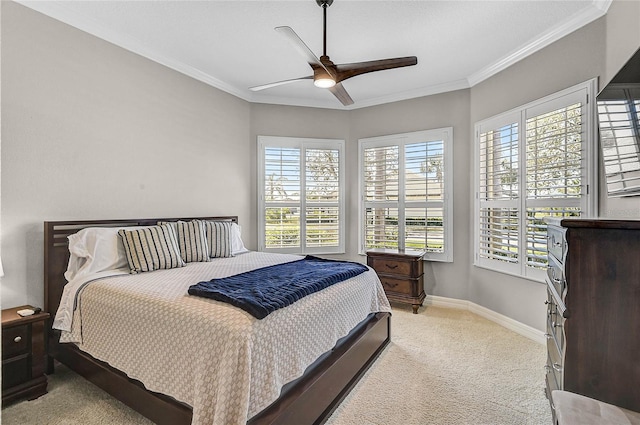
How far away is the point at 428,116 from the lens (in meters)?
4.36

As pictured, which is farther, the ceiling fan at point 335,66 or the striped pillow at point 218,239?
the striped pillow at point 218,239

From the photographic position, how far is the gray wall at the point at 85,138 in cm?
253

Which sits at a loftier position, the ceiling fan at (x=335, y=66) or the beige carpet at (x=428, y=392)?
the ceiling fan at (x=335, y=66)

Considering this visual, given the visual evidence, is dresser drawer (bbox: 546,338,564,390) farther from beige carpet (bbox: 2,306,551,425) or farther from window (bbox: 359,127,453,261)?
window (bbox: 359,127,453,261)

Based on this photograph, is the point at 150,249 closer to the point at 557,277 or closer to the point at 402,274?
the point at 402,274

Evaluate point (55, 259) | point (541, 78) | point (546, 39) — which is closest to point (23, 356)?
point (55, 259)

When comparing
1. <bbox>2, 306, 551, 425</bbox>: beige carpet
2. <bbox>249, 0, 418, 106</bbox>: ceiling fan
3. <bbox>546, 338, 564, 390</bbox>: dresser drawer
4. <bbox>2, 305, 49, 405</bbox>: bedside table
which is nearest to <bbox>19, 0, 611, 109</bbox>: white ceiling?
<bbox>249, 0, 418, 106</bbox>: ceiling fan

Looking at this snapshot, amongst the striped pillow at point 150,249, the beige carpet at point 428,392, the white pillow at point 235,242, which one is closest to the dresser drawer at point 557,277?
the beige carpet at point 428,392

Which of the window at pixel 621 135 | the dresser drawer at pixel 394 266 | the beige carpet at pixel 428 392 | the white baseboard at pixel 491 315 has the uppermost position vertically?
the window at pixel 621 135

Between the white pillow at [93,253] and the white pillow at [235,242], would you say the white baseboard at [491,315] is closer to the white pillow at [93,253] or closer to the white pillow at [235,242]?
the white pillow at [235,242]

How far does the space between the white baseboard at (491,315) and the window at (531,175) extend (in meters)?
0.52

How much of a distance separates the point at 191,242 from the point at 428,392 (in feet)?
7.86

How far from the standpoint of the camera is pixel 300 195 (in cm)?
478

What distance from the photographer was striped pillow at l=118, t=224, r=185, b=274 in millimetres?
2705
